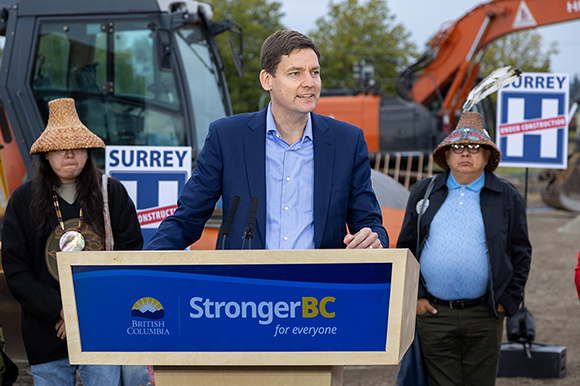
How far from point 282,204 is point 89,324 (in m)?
0.84

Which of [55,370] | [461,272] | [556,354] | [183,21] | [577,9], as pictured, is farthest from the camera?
[577,9]

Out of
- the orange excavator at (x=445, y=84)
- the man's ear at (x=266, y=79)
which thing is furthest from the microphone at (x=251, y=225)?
the orange excavator at (x=445, y=84)

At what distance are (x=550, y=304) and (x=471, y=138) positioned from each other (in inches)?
205

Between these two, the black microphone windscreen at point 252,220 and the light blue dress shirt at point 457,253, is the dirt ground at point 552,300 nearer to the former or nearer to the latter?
the light blue dress shirt at point 457,253

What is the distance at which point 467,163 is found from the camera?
3.90 meters

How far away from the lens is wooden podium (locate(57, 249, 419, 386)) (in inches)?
69.5

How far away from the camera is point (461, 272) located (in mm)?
3770

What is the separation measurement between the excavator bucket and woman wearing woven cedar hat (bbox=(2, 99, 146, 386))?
16096 mm

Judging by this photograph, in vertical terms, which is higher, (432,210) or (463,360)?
(432,210)

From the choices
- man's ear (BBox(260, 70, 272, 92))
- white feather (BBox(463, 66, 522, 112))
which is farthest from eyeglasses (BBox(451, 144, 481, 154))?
man's ear (BBox(260, 70, 272, 92))

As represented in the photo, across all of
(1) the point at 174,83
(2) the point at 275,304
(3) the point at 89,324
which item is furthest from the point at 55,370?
(1) the point at 174,83

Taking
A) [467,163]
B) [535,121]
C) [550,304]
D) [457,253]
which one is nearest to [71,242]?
[457,253]

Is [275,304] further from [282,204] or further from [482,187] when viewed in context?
[482,187]

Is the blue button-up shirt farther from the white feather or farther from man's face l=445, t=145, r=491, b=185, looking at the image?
the white feather
